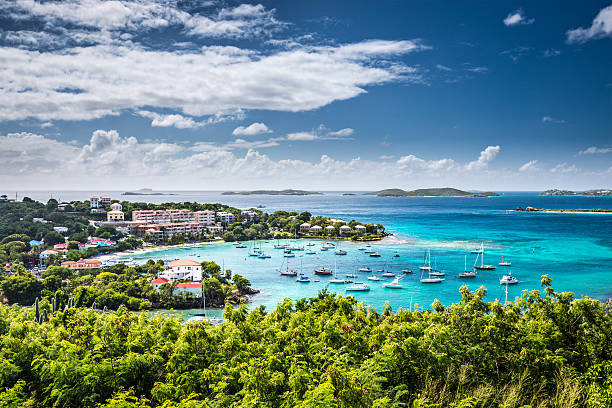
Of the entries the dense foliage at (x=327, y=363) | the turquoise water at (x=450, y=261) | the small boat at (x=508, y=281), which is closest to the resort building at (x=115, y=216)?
the turquoise water at (x=450, y=261)

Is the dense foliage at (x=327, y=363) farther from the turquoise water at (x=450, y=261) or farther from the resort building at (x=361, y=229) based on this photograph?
the resort building at (x=361, y=229)

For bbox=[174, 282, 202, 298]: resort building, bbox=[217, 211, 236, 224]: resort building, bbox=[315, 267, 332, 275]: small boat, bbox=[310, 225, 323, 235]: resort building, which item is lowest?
bbox=[315, 267, 332, 275]: small boat

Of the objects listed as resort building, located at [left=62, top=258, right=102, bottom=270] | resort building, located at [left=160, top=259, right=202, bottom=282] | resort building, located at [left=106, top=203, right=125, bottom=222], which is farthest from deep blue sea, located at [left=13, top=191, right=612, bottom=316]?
resort building, located at [left=106, top=203, right=125, bottom=222]

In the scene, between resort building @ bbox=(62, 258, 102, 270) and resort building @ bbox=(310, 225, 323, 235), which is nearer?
resort building @ bbox=(62, 258, 102, 270)

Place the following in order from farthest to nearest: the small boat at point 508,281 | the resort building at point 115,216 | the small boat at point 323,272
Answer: the resort building at point 115,216
the small boat at point 323,272
the small boat at point 508,281

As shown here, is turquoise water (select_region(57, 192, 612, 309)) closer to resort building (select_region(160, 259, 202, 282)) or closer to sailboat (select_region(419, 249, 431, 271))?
sailboat (select_region(419, 249, 431, 271))

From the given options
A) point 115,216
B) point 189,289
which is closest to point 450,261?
point 189,289
